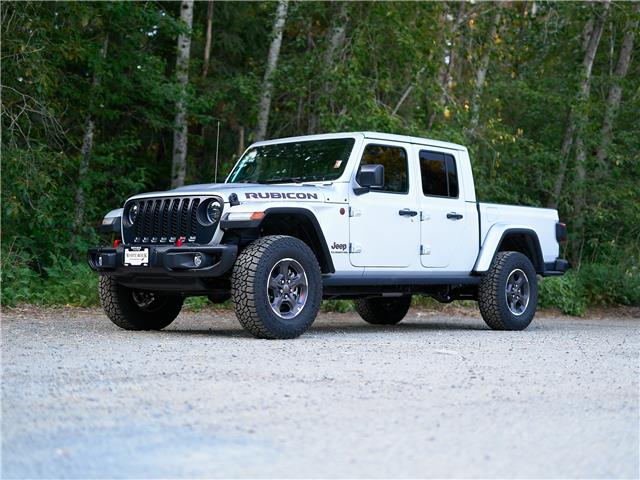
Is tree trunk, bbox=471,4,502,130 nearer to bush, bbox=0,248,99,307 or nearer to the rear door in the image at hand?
the rear door

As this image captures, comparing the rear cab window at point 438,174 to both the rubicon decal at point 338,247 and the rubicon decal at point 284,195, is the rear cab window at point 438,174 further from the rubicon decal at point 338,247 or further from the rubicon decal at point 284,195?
the rubicon decal at point 284,195

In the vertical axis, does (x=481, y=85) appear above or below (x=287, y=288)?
above

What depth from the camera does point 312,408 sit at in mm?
5508

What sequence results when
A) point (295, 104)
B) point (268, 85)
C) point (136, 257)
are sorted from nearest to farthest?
point (136, 257) → point (295, 104) → point (268, 85)

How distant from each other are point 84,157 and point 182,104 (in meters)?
Answer: 1.92

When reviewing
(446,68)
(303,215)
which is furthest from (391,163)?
(446,68)

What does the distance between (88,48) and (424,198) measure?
24.9 feet

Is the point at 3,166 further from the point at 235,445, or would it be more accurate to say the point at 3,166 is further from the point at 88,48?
the point at 235,445

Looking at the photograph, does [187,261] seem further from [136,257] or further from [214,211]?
[136,257]

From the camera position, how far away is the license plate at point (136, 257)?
9.48 m

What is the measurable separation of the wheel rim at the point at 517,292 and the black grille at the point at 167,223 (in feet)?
14.1

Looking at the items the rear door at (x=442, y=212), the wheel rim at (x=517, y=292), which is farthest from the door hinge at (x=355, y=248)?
the wheel rim at (x=517, y=292)

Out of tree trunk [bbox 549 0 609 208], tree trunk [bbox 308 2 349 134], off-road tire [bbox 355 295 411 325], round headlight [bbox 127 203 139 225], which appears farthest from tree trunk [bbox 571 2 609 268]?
round headlight [bbox 127 203 139 225]

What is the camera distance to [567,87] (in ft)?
74.9
